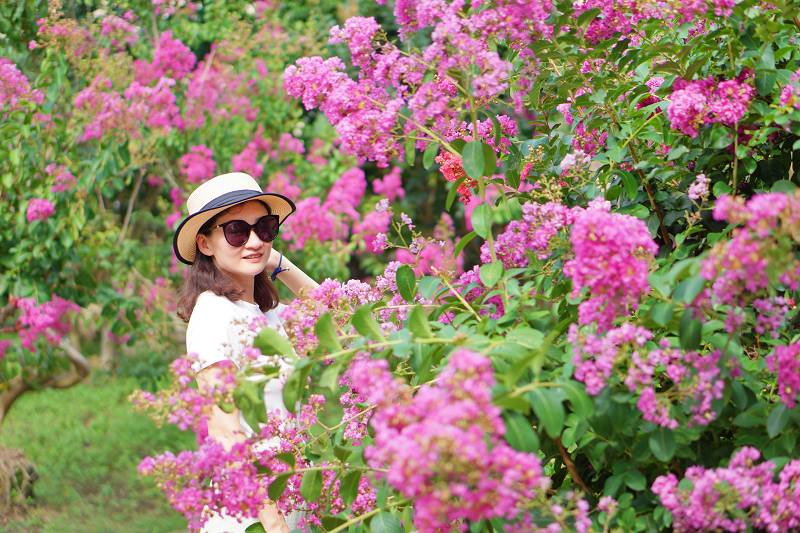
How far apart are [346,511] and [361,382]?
0.60m

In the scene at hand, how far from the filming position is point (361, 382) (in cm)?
142

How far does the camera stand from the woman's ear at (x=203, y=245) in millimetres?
2799

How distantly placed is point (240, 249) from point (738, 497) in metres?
1.55

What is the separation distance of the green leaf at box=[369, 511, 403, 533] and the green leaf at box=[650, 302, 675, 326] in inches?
23.1

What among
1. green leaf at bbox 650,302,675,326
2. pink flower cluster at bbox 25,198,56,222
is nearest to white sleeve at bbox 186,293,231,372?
green leaf at bbox 650,302,675,326

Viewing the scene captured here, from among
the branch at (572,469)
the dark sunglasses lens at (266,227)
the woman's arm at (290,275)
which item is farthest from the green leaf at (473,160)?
the woman's arm at (290,275)

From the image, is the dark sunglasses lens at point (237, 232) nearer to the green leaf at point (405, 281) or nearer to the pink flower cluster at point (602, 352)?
the green leaf at point (405, 281)

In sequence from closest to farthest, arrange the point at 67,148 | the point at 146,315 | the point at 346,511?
the point at 346,511 → the point at 67,148 → the point at 146,315

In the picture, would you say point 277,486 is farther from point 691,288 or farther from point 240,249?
point 240,249

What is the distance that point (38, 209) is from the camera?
4.78 m

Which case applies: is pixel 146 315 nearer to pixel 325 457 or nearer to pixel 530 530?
pixel 325 457

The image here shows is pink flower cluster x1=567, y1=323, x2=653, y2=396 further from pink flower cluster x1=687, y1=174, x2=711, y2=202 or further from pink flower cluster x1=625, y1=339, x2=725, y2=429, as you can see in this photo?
pink flower cluster x1=687, y1=174, x2=711, y2=202

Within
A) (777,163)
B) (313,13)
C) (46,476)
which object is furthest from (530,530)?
(313,13)

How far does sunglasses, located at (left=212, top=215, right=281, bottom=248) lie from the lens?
2688mm
